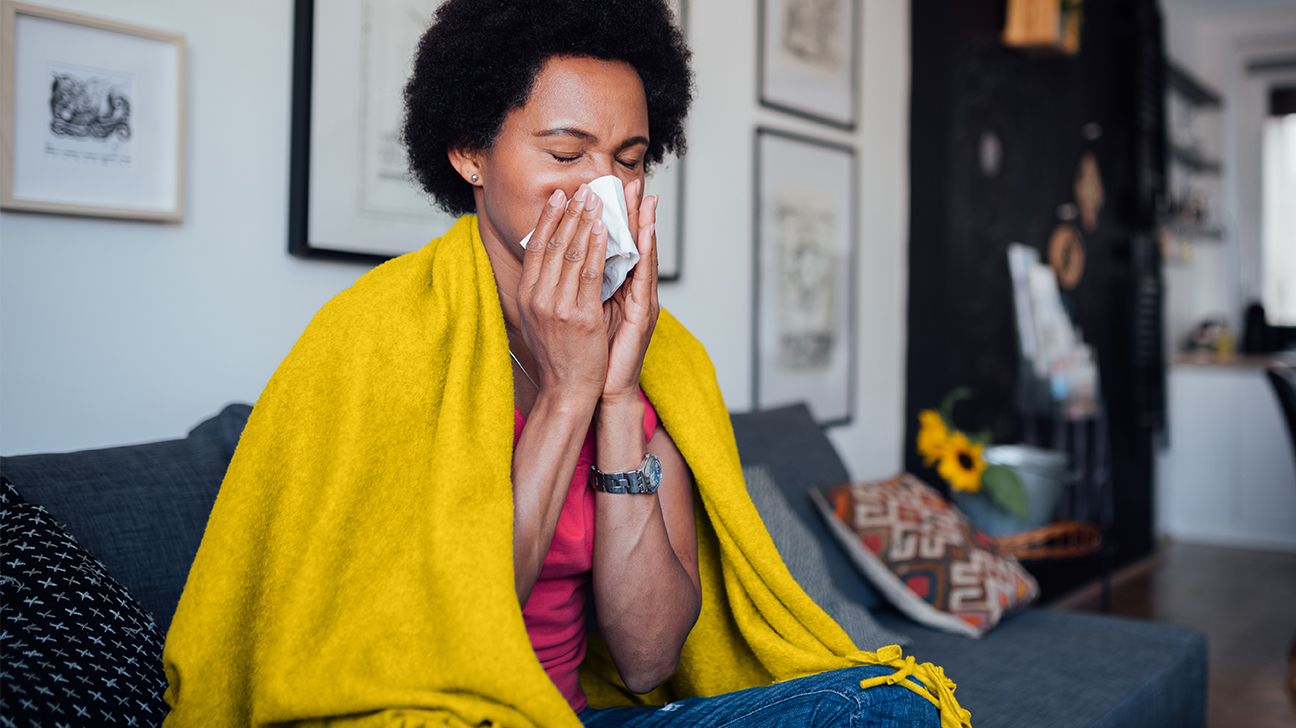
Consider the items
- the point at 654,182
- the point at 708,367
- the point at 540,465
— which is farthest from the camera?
the point at 654,182

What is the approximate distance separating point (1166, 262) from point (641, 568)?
17.4 ft

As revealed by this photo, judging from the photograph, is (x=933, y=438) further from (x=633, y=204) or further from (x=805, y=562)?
(x=633, y=204)

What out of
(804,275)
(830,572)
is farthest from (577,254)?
(804,275)

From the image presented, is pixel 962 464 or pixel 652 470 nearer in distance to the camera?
pixel 652 470

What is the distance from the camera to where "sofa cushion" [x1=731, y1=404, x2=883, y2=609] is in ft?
7.44

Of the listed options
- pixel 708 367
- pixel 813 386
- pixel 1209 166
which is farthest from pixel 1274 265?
pixel 708 367

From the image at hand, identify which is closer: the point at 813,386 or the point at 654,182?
the point at 654,182

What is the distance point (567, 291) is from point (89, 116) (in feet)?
2.78

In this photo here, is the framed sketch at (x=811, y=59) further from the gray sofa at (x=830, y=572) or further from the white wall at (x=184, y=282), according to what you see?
the white wall at (x=184, y=282)

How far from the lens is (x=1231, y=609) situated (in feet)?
13.6

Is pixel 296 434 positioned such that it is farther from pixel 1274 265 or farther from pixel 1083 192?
pixel 1274 265

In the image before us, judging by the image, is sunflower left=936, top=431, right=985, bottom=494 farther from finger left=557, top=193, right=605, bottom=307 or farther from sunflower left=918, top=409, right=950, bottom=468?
finger left=557, top=193, right=605, bottom=307

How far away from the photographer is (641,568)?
1.22 m

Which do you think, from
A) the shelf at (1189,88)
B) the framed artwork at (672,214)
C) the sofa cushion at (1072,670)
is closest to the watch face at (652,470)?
the sofa cushion at (1072,670)
